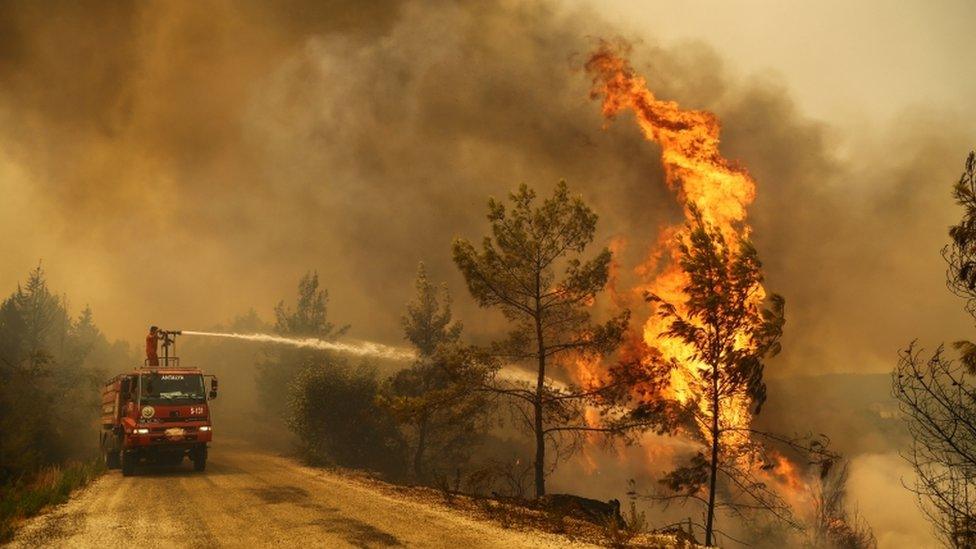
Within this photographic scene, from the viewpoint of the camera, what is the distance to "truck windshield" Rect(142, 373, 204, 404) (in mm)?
19469

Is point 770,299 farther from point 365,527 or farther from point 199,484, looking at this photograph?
point 199,484

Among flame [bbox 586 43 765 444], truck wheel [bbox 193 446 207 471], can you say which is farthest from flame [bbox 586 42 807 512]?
truck wheel [bbox 193 446 207 471]

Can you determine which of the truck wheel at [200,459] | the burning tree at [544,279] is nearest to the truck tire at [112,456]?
the truck wheel at [200,459]

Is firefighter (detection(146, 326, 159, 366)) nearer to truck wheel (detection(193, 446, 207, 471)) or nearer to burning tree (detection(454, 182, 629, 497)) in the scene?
truck wheel (detection(193, 446, 207, 471))

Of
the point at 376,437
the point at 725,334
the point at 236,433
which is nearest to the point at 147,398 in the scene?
the point at 376,437

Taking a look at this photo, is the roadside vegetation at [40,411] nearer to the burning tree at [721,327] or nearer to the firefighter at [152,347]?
the firefighter at [152,347]

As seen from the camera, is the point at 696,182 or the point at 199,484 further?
the point at 696,182

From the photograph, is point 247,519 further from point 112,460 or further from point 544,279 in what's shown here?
point 112,460

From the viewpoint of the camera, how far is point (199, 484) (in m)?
17.7

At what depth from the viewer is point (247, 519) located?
41.7 ft

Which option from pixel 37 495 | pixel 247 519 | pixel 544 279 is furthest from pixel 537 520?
pixel 37 495

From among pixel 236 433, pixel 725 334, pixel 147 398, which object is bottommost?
pixel 236 433

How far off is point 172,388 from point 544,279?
1377 cm

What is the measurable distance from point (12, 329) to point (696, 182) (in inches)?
2105
